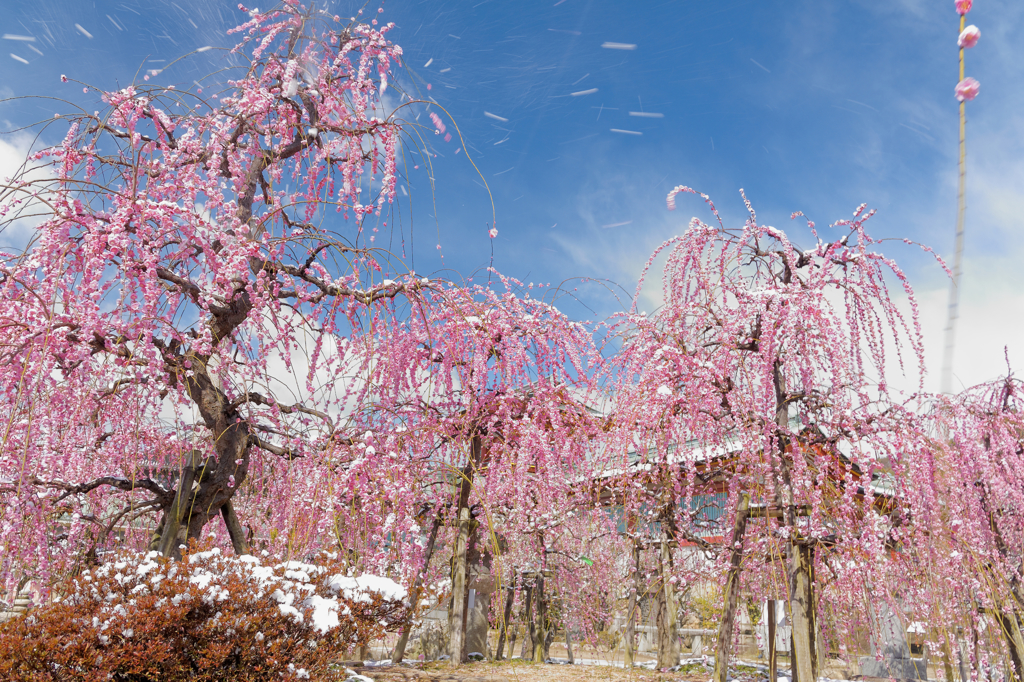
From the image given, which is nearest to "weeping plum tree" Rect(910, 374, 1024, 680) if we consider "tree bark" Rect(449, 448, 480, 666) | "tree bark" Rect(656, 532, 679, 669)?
"tree bark" Rect(656, 532, 679, 669)

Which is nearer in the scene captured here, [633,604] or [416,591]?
[416,591]

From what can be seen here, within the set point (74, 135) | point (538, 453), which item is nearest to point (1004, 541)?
point (538, 453)

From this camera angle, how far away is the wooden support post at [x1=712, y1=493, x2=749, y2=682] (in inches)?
242

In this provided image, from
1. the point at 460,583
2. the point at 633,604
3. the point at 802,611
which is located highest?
the point at 802,611

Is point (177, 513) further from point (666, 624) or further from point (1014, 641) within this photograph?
point (1014, 641)

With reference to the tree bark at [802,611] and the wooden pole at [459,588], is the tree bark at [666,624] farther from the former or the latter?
the wooden pole at [459,588]

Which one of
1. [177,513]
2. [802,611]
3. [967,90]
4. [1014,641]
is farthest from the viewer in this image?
[1014,641]

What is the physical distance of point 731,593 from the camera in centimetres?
617

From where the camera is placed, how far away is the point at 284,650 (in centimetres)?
435

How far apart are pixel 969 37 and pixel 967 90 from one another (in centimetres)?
13

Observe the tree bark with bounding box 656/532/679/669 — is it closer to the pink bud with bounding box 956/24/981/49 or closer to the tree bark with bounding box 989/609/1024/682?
the tree bark with bounding box 989/609/1024/682

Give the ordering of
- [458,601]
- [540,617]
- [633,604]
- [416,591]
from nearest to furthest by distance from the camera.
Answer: [416,591], [458,601], [633,604], [540,617]

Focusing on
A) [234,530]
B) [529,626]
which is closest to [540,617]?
[529,626]

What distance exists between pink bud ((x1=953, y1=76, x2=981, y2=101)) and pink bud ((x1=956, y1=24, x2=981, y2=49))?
82 millimetres
